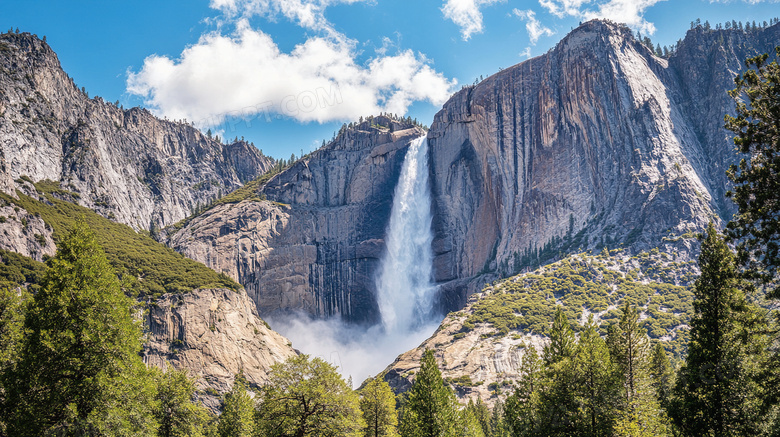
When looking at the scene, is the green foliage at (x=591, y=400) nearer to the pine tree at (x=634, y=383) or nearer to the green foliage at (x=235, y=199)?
the pine tree at (x=634, y=383)

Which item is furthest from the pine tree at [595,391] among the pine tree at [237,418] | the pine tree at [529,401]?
the pine tree at [237,418]

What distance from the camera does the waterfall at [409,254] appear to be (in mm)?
140500

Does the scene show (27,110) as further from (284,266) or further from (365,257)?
(365,257)

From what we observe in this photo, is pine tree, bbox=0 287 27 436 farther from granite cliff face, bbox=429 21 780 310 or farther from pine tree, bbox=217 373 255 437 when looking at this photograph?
granite cliff face, bbox=429 21 780 310

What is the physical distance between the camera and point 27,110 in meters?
124

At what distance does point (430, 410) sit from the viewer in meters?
35.7

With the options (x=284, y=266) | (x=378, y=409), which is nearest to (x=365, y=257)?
(x=284, y=266)

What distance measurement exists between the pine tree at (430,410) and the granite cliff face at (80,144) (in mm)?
81580

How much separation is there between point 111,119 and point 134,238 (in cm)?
6042

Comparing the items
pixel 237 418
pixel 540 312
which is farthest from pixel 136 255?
pixel 237 418

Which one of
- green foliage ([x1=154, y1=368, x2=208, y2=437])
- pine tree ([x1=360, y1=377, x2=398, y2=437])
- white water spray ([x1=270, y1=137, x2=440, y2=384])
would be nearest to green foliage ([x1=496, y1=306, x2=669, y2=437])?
pine tree ([x1=360, y1=377, x2=398, y2=437])

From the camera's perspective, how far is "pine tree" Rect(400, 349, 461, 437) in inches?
1387

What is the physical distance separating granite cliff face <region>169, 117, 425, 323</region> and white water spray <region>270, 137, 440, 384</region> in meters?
3.38

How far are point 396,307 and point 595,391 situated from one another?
380 feet
